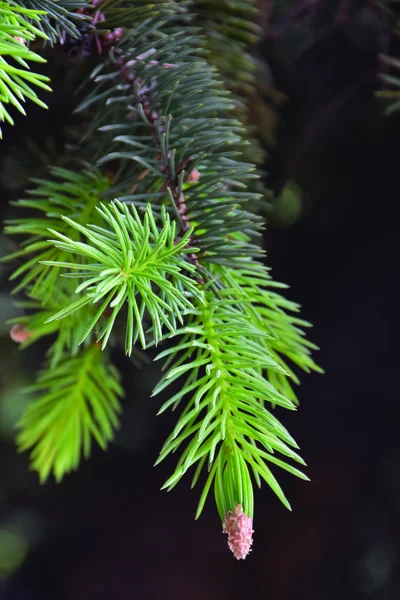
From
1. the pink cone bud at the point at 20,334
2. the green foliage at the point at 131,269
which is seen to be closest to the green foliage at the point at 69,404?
the pink cone bud at the point at 20,334

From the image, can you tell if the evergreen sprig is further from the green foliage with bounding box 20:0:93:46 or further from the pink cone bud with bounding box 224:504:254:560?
the green foliage with bounding box 20:0:93:46

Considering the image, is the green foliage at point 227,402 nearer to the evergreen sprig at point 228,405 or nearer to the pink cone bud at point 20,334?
the evergreen sprig at point 228,405

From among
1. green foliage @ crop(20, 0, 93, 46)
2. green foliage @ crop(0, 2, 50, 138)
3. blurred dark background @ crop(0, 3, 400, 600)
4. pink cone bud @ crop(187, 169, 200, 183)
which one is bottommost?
blurred dark background @ crop(0, 3, 400, 600)

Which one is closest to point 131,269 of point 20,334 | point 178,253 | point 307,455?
point 178,253

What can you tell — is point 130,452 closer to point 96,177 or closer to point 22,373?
point 22,373

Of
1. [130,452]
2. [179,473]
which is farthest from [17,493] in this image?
[179,473]

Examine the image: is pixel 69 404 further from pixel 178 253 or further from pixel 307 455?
pixel 307 455

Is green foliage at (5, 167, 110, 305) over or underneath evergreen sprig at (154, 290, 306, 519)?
over

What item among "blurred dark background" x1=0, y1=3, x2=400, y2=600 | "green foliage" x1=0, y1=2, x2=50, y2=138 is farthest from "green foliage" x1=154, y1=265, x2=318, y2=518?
"blurred dark background" x1=0, y1=3, x2=400, y2=600
